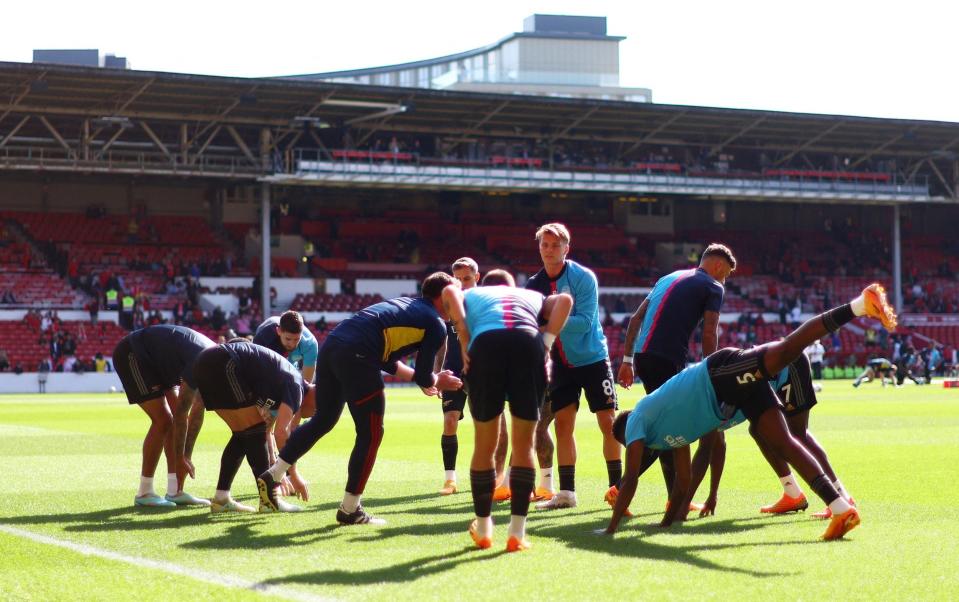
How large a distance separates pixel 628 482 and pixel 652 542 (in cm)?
49

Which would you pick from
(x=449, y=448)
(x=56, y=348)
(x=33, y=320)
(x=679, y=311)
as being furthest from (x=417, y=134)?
(x=679, y=311)

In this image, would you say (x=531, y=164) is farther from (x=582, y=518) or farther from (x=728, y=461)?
(x=582, y=518)

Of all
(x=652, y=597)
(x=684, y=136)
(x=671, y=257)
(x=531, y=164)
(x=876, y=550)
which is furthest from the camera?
(x=671, y=257)

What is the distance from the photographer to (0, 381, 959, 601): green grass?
22.4 feet

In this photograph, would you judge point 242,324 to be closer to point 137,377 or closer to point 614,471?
point 137,377

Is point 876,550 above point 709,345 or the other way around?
the other way around

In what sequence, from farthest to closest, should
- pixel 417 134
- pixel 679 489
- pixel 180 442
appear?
pixel 417 134
pixel 180 442
pixel 679 489

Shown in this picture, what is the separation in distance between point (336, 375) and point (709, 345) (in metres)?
2.80

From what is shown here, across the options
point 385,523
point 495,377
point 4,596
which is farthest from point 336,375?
point 4,596

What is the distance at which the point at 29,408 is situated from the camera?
32094 millimetres

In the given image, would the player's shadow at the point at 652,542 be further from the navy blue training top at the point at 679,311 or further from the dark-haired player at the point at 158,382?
the dark-haired player at the point at 158,382

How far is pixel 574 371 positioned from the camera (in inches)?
429

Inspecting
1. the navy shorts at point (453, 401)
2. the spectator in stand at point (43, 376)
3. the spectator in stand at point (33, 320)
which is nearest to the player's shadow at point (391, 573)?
the navy shorts at point (453, 401)

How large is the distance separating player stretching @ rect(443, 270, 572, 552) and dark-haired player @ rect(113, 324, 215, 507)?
3.66 meters
